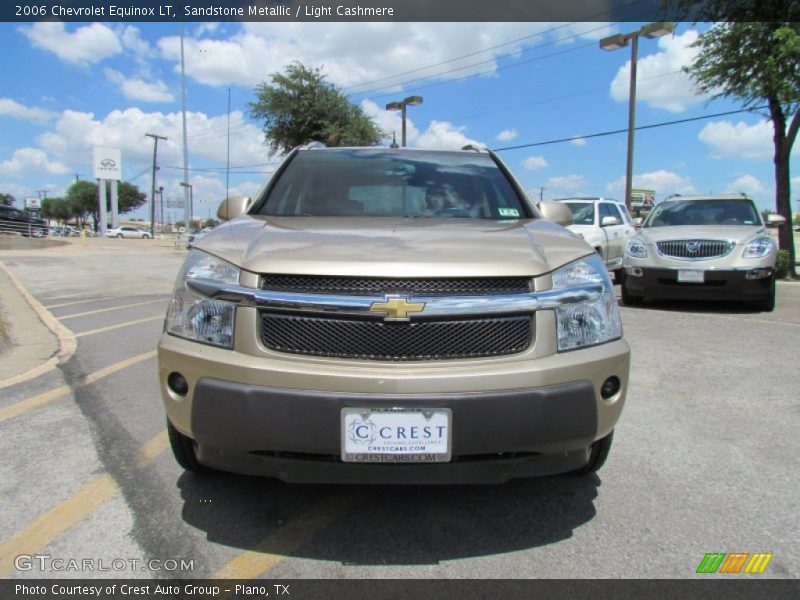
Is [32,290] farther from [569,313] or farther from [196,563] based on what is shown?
[569,313]

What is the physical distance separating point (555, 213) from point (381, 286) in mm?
1717

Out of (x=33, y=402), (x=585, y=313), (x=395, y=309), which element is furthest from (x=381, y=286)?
(x=33, y=402)

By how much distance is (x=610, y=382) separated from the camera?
91.5 inches

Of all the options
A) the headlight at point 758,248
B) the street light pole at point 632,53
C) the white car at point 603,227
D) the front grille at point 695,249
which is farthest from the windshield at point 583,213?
the street light pole at point 632,53

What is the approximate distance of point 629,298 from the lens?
8.96m

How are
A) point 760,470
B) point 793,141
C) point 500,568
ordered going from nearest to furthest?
point 500,568 → point 760,470 → point 793,141

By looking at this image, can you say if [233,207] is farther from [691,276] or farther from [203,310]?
[691,276]

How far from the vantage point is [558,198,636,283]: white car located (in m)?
11.6

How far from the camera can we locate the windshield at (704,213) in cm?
884

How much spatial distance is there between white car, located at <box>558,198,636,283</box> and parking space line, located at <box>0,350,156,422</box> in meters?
8.62
